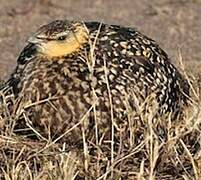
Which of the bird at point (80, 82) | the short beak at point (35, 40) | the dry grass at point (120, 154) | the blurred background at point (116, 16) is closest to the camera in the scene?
the dry grass at point (120, 154)

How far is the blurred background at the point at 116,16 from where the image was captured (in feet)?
20.0

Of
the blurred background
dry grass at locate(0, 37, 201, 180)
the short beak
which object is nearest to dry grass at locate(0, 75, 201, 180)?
dry grass at locate(0, 37, 201, 180)

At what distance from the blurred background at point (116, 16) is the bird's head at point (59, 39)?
6.11 ft

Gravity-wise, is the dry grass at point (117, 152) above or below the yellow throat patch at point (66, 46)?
below

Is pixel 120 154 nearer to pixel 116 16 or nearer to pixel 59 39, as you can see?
pixel 59 39

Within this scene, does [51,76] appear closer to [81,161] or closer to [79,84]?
[79,84]

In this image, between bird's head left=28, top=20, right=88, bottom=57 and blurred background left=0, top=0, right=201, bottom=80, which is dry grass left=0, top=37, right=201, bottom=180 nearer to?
bird's head left=28, top=20, right=88, bottom=57

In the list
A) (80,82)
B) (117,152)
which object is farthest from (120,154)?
(80,82)

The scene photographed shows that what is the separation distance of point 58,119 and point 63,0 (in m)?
3.30

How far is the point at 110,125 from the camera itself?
150 inches

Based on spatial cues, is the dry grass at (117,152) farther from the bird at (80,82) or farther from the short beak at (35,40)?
the short beak at (35,40)

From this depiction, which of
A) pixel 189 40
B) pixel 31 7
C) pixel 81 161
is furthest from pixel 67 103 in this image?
pixel 31 7

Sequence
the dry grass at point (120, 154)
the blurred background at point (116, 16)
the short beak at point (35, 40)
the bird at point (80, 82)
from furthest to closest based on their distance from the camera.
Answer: the blurred background at point (116, 16) < the short beak at point (35, 40) < the bird at point (80, 82) < the dry grass at point (120, 154)

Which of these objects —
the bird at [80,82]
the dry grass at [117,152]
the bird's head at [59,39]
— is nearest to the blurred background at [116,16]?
the bird at [80,82]
